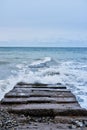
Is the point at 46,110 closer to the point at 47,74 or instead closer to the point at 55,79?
the point at 55,79

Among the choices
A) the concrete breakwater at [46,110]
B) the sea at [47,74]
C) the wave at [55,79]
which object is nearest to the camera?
the concrete breakwater at [46,110]

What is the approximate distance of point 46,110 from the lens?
526 cm

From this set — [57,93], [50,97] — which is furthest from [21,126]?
[57,93]

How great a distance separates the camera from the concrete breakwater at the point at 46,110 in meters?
4.71

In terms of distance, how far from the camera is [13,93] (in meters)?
6.80

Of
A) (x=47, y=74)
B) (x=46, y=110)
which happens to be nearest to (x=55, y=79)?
(x=47, y=74)

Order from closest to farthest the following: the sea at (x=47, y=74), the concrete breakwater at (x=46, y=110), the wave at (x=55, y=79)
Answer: the concrete breakwater at (x=46, y=110) → the wave at (x=55, y=79) → the sea at (x=47, y=74)

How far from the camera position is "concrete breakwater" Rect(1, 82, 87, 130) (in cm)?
471

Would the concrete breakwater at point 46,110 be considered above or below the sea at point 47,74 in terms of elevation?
above

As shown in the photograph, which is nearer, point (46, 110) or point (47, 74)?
point (46, 110)

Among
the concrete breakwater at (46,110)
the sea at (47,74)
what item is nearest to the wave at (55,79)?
the sea at (47,74)

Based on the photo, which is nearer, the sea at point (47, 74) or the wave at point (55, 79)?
the wave at point (55, 79)

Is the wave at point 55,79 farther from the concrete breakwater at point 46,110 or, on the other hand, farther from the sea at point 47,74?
the concrete breakwater at point 46,110

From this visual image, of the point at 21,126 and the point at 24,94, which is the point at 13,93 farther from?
the point at 21,126
